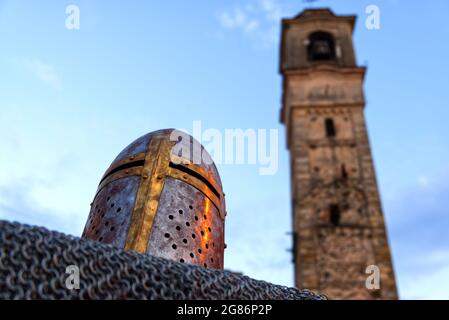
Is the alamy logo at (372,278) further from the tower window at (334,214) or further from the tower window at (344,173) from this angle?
the tower window at (344,173)

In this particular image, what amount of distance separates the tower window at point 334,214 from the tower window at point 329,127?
3.14 m

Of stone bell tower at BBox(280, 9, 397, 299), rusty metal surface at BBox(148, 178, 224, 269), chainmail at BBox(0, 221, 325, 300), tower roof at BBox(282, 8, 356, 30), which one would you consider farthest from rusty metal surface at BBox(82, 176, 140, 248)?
tower roof at BBox(282, 8, 356, 30)

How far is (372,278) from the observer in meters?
13.9

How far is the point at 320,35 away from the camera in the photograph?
2180 centimetres

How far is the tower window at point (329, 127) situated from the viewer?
59.0 feet

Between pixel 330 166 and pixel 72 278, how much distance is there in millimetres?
15948

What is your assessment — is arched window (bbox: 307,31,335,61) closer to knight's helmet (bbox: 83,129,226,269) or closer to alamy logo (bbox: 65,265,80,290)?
knight's helmet (bbox: 83,129,226,269)

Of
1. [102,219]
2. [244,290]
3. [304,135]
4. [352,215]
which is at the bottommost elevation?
[244,290]

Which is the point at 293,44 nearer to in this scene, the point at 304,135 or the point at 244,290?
the point at 304,135

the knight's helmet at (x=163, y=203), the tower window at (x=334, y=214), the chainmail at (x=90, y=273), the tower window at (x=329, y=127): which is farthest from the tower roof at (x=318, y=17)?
Result: the chainmail at (x=90, y=273)

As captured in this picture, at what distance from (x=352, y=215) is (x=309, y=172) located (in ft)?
7.20

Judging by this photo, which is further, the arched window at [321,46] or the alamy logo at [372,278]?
the arched window at [321,46]

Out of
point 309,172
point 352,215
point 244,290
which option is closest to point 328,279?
point 352,215

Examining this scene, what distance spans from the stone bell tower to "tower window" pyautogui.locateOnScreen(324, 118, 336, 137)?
0.04 m
